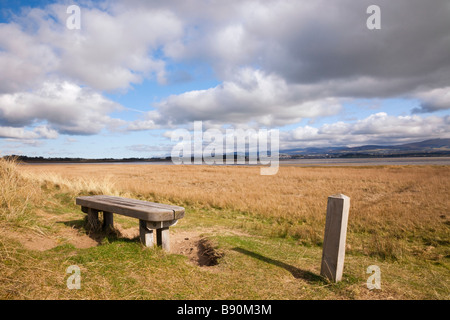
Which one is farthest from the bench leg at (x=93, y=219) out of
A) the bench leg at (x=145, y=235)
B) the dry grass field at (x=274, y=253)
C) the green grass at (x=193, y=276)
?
the bench leg at (x=145, y=235)

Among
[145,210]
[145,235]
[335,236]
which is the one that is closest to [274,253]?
[335,236]

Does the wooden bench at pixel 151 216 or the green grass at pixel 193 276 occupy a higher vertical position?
the wooden bench at pixel 151 216

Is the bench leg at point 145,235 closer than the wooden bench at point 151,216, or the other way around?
the wooden bench at point 151,216

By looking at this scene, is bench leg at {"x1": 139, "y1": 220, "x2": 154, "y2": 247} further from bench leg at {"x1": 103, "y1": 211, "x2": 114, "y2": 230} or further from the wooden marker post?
the wooden marker post

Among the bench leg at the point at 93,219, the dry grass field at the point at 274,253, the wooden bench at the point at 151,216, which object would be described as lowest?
the dry grass field at the point at 274,253

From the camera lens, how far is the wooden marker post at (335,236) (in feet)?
11.7

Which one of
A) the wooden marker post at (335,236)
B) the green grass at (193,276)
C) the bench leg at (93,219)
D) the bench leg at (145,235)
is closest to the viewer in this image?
the green grass at (193,276)

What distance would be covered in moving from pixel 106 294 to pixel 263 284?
80.5 inches

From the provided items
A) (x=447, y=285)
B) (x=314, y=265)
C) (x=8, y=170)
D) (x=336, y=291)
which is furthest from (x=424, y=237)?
(x=8, y=170)

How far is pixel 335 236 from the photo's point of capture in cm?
365

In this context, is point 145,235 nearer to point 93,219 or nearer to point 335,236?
point 93,219

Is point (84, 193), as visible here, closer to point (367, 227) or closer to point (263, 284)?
point (263, 284)

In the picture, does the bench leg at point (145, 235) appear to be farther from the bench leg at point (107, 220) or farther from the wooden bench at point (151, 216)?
the bench leg at point (107, 220)

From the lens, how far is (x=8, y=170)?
859 cm
